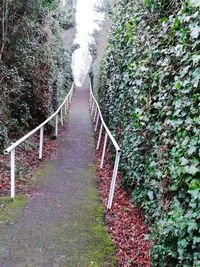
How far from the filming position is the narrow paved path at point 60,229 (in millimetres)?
4121

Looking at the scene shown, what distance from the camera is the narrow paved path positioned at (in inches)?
162

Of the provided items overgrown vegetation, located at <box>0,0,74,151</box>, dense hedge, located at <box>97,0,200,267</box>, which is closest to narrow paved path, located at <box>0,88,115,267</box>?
dense hedge, located at <box>97,0,200,267</box>

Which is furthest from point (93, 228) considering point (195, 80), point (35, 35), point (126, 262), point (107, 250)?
point (35, 35)

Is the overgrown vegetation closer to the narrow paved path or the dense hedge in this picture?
the narrow paved path

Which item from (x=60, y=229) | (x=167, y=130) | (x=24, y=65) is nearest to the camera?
(x=167, y=130)

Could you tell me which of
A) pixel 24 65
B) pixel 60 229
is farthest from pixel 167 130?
pixel 24 65

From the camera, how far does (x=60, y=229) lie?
4.91m

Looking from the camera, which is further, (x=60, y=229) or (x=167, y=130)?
(x=60, y=229)

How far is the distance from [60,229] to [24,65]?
6602 millimetres

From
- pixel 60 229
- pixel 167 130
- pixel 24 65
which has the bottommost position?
pixel 60 229

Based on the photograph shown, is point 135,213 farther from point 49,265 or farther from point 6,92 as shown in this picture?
point 6,92

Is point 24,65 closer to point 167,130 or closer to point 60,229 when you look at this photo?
point 60,229

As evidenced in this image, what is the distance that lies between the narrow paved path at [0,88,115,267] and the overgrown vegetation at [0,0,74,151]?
2.28 meters

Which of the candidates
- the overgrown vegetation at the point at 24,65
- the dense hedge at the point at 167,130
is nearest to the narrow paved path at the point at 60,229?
the dense hedge at the point at 167,130
